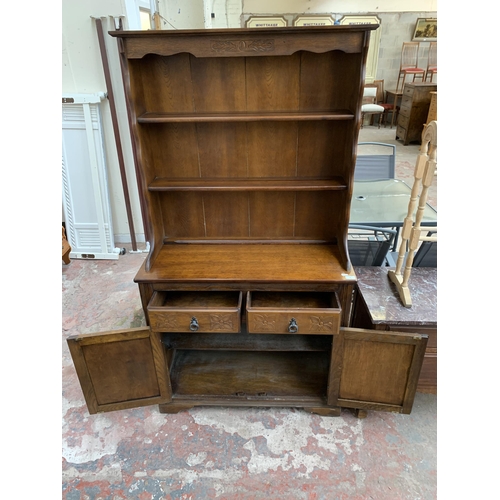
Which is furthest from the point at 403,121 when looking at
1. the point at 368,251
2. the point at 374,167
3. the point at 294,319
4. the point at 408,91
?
the point at 294,319

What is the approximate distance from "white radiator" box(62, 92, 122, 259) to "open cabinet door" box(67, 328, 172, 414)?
1.72 m

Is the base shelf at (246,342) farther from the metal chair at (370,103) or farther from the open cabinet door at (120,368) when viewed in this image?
the metal chair at (370,103)

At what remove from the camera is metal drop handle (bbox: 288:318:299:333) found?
149 cm

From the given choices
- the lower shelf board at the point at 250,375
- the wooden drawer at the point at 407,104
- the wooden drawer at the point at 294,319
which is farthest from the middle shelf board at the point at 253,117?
the wooden drawer at the point at 407,104

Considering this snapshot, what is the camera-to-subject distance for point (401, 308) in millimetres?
1695

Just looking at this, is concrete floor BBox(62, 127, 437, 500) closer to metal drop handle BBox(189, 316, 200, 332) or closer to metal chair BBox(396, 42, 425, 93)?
metal drop handle BBox(189, 316, 200, 332)

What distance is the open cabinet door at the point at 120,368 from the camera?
150cm

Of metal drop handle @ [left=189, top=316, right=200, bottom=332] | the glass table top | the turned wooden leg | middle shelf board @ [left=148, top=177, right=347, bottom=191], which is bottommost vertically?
the turned wooden leg

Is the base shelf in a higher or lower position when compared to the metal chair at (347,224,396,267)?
lower

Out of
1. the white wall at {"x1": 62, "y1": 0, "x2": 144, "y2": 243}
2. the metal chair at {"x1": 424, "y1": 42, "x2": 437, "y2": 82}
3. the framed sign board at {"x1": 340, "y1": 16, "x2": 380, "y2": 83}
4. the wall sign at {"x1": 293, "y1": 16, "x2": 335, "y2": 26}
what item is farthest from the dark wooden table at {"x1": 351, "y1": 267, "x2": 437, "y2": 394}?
the metal chair at {"x1": 424, "y1": 42, "x2": 437, "y2": 82}

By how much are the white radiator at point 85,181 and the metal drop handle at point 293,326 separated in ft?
6.97

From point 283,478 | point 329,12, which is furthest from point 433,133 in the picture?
point 329,12

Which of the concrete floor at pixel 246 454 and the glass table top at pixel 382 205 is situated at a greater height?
the glass table top at pixel 382 205

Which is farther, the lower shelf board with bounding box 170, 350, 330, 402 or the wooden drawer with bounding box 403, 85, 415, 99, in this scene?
the wooden drawer with bounding box 403, 85, 415, 99
